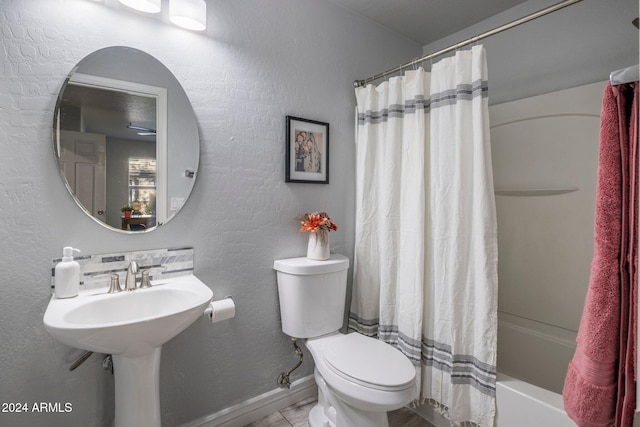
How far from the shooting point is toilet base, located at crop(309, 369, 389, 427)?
1.37m

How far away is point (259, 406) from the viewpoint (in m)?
1.76

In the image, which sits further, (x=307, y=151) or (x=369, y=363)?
(x=307, y=151)

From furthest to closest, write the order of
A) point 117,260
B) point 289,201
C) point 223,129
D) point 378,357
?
point 289,201 → point 223,129 → point 378,357 → point 117,260

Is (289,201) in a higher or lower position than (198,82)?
lower

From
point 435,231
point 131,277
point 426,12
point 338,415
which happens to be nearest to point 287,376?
point 338,415

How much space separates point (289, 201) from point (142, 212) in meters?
0.77

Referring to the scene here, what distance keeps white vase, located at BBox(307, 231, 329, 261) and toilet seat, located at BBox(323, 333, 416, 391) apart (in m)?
0.46

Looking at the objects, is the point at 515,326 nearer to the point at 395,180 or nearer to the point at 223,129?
the point at 395,180

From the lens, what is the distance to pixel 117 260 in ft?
4.46

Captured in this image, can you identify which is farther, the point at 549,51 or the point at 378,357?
the point at 549,51

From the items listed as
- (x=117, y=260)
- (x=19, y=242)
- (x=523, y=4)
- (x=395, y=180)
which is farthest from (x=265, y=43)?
(x=523, y=4)

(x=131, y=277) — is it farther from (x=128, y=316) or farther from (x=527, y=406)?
(x=527, y=406)

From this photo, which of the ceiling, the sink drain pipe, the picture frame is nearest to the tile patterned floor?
the sink drain pipe

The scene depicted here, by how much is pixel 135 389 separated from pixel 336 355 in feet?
2.75
